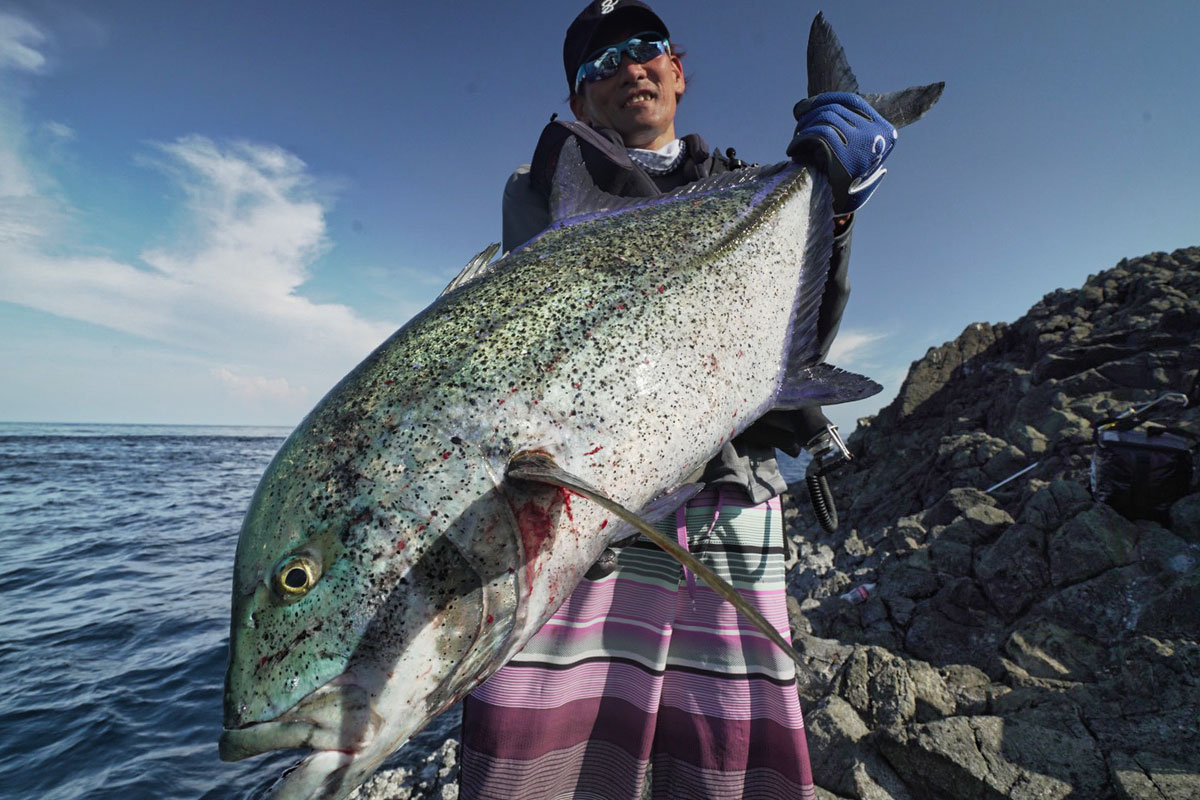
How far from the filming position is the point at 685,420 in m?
1.62

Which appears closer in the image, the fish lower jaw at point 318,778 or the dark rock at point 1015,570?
the fish lower jaw at point 318,778

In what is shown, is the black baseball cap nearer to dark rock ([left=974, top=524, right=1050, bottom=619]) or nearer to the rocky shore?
the rocky shore

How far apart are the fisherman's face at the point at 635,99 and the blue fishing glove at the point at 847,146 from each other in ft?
2.41

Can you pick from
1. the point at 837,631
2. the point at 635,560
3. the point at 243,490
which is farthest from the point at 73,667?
the point at 243,490

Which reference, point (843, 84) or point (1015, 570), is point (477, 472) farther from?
point (1015, 570)

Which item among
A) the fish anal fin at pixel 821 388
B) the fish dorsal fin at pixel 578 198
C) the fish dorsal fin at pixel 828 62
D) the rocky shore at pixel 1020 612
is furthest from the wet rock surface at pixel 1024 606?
the fish dorsal fin at pixel 828 62

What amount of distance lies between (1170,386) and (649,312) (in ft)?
60.2

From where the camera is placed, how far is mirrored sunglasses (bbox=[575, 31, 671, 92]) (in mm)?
2635

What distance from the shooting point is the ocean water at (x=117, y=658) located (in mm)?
5359

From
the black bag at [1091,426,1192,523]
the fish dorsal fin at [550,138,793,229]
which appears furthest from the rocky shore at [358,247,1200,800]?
the fish dorsal fin at [550,138,793,229]

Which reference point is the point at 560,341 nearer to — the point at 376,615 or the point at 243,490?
the point at 376,615

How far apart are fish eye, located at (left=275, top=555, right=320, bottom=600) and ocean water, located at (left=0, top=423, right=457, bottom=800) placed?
528 centimetres

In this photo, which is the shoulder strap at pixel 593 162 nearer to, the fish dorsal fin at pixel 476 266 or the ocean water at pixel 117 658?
the fish dorsal fin at pixel 476 266

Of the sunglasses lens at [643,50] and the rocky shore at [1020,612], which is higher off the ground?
the sunglasses lens at [643,50]
